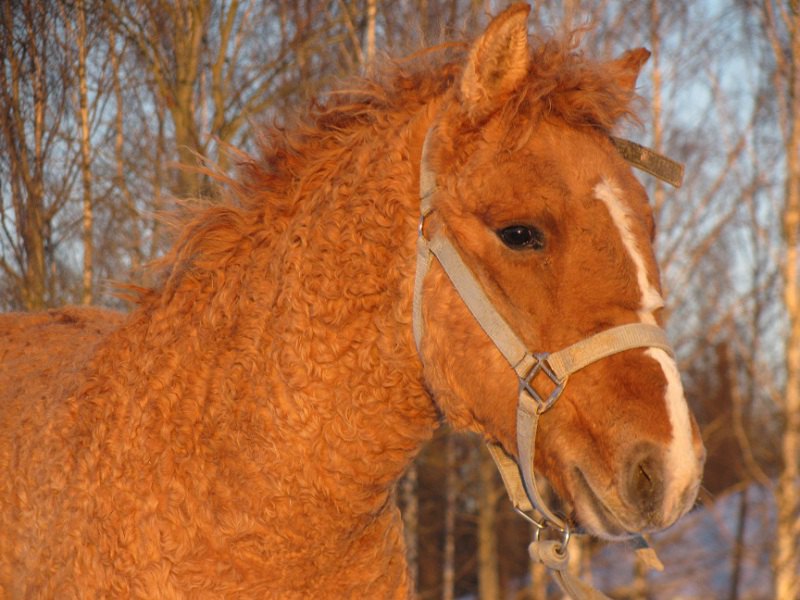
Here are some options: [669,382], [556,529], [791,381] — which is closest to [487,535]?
[791,381]

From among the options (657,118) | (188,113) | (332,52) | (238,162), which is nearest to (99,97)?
(188,113)

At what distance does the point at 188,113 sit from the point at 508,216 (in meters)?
4.16

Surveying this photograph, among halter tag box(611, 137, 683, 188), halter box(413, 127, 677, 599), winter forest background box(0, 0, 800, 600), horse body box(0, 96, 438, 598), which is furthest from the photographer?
winter forest background box(0, 0, 800, 600)

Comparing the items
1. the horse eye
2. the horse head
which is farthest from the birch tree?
the horse eye

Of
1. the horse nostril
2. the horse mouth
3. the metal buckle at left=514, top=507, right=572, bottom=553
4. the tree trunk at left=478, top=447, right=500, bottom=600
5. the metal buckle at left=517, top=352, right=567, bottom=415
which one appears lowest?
the tree trunk at left=478, top=447, right=500, bottom=600

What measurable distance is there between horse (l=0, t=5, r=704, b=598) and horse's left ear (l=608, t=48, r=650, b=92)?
11mm

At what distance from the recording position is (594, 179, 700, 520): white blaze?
1966 millimetres

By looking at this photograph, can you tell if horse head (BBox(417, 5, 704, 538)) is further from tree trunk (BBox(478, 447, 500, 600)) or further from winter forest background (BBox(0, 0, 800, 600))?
tree trunk (BBox(478, 447, 500, 600))

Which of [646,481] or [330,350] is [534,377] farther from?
[330,350]

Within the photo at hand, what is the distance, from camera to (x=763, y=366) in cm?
998

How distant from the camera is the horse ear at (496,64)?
2.29 meters

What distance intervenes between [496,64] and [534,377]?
0.87m

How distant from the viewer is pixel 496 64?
7.80 ft

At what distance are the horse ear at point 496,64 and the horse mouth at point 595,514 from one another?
3.38 feet
